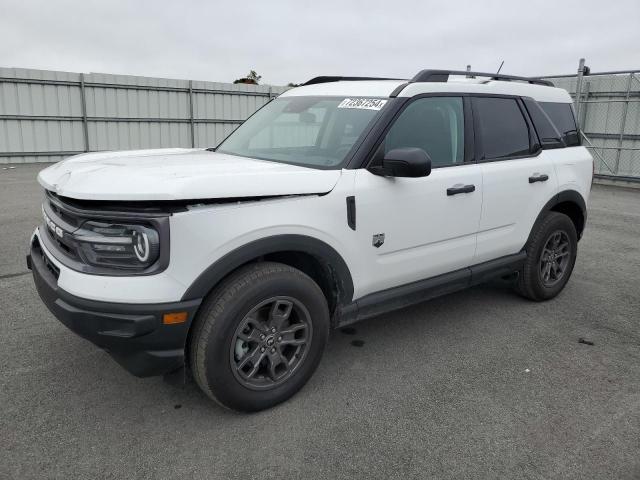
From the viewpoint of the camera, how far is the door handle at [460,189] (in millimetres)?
3550

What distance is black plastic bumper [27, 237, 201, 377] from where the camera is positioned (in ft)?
7.89

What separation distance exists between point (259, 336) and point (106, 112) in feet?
50.9

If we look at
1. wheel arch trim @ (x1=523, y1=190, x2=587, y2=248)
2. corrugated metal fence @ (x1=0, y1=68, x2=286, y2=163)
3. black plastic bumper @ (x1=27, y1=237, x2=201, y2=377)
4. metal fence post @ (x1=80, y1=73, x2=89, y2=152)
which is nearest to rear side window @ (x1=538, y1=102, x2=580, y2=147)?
wheel arch trim @ (x1=523, y1=190, x2=587, y2=248)

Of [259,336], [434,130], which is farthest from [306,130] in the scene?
[259,336]

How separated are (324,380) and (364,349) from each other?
54 cm

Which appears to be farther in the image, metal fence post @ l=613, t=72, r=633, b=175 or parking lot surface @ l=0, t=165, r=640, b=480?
metal fence post @ l=613, t=72, r=633, b=175

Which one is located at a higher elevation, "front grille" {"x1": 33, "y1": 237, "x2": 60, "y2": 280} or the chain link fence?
the chain link fence

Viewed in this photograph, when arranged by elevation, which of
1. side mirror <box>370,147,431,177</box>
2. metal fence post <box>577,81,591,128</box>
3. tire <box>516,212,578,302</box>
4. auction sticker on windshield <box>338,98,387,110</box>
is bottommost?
tire <box>516,212,578,302</box>

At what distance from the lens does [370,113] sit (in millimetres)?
3379

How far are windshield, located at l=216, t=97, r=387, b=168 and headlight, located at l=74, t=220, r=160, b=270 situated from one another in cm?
116

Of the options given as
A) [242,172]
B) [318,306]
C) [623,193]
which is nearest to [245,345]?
[318,306]

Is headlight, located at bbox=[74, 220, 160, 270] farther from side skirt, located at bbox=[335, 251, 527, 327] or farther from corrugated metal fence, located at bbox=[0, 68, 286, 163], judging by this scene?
corrugated metal fence, located at bbox=[0, 68, 286, 163]

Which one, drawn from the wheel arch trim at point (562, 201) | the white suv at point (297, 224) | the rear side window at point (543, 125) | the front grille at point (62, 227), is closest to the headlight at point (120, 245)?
the white suv at point (297, 224)

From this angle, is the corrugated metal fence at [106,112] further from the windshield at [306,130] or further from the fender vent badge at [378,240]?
the fender vent badge at [378,240]
